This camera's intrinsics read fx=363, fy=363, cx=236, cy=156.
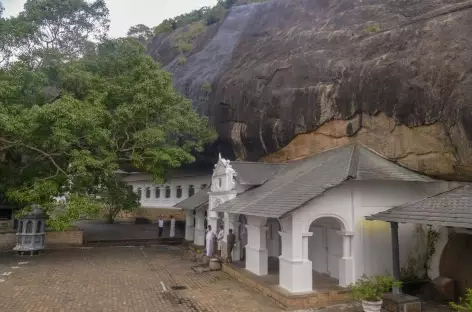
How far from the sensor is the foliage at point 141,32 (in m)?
50.8

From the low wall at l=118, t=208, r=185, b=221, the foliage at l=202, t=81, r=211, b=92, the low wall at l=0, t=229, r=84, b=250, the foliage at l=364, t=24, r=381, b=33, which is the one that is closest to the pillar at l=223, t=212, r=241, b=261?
the foliage at l=364, t=24, r=381, b=33

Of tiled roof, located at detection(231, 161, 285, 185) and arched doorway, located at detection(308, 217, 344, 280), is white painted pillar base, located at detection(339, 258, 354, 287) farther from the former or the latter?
tiled roof, located at detection(231, 161, 285, 185)

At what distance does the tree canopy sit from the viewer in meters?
17.5

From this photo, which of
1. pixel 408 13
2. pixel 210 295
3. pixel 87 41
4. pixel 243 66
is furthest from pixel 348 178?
pixel 87 41

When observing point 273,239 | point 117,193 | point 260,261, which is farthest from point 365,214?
point 117,193

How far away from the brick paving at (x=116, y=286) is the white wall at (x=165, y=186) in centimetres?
1474

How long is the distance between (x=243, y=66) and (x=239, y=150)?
20.0 ft

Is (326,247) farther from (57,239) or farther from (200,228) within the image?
(57,239)

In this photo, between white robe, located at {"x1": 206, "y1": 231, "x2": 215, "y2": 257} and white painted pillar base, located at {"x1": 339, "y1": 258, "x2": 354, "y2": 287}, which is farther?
white robe, located at {"x1": 206, "y1": 231, "x2": 215, "y2": 257}

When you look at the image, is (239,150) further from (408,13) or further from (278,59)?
(408,13)

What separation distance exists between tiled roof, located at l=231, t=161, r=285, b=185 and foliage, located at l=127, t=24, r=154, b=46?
124 ft

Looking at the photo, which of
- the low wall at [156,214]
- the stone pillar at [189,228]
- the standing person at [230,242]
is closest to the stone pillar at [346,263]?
the standing person at [230,242]

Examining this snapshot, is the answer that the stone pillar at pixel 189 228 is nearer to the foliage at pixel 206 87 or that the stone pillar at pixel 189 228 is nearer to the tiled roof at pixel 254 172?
the tiled roof at pixel 254 172

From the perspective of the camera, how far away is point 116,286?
13.6m
